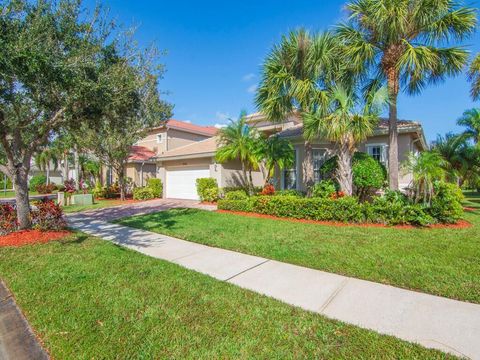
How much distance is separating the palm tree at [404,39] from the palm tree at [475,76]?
355 inches

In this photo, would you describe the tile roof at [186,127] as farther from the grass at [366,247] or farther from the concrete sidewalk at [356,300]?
the concrete sidewalk at [356,300]

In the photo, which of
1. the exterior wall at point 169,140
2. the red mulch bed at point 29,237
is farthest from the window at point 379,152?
the exterior wall at point 169,140

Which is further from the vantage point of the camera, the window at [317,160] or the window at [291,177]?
the window at [291,177]

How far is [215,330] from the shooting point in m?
3.06

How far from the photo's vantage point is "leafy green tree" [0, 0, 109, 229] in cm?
558

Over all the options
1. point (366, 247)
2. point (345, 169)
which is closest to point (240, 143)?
point (345, 169)

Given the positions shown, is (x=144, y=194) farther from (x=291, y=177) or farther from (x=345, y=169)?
(x=345, y=169)

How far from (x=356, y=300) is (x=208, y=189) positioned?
1257cm

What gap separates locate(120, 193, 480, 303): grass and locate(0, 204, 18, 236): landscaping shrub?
10.9ft

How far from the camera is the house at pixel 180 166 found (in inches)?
651

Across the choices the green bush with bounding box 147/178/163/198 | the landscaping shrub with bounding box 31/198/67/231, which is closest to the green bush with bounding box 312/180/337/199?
the landscaping shrub with bounding box 31/198/67/231

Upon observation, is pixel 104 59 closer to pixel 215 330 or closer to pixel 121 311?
pixel 121 311

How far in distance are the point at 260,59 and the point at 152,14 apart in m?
4.67

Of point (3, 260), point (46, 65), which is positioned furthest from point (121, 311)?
point (46, 65)
